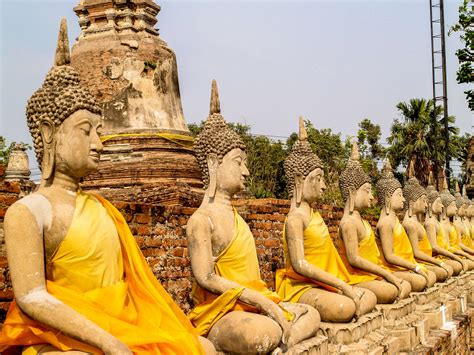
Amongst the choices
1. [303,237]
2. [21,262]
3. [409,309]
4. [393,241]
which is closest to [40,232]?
[21,262]

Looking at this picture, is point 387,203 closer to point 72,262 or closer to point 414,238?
point 414,238

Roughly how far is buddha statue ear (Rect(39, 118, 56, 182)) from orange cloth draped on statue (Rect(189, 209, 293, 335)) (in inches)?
62.1

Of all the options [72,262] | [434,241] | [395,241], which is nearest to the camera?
[72,262]

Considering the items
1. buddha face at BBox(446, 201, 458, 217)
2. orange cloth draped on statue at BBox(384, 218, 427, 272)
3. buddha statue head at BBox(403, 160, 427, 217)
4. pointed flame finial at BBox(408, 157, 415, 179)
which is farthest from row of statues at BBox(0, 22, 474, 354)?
pointed flame finial at BBox(408, 157, 415, 179)

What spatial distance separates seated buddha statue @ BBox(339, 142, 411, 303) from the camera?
732 centimetres

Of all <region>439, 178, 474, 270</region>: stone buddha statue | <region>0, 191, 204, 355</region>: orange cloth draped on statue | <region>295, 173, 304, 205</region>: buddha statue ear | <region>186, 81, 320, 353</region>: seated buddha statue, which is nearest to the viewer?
<region>0, 191, 204, 355</region>: orange cloth draped on statue

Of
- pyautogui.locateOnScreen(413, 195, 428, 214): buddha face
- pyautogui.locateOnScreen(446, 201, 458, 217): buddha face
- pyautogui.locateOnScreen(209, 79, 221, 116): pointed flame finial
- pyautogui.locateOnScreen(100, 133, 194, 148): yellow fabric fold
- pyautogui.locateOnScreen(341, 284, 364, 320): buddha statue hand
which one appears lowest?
pyautogui.locateOnScreen(341, 284, 364, 320): buddha statue hand

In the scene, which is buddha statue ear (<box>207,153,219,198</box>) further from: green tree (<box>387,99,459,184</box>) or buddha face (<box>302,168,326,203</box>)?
green tree (<box>387,99,459,184</box>)

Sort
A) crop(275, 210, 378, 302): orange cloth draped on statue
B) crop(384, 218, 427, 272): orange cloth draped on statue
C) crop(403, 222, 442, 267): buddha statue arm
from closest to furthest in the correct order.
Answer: crop(275, 210, 378, 302): orange cloth draped on statue < crop(384, 218, 427, 272): orange cloth draped on statue < crop(403, 222, 442, 267): buddha statue arm

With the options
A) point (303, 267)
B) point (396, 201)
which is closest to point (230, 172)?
point (303, 267)

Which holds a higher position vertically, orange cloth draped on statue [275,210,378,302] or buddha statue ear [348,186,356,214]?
buddha statue ear [348,186,356,214]

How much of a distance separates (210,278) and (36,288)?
5.28 feet

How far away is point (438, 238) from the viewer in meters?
11.8

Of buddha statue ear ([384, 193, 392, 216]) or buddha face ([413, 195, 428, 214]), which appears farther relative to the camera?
buddha face ([413, 195, 428, 214])
